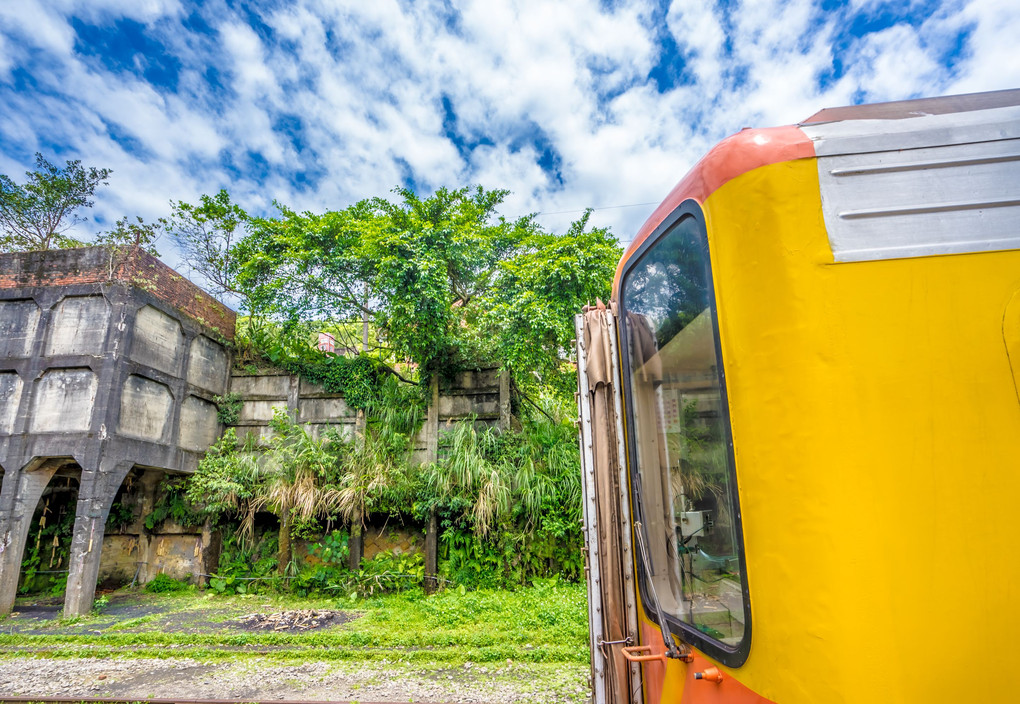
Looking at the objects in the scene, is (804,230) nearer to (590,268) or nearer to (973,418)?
(973,418)

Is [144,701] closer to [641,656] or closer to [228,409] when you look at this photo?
[641,656]

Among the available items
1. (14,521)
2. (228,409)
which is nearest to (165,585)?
(14,521)

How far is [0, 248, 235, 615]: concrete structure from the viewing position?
26.8 feet

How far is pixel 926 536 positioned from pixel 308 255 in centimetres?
1021

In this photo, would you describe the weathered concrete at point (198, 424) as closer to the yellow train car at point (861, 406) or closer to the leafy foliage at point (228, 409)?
the leafy foliage at point (228, 409)

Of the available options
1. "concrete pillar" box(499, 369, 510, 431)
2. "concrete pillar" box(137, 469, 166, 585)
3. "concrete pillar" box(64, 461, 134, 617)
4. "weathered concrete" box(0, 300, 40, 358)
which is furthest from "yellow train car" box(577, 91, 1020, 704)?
"concrete pillar" box(137, 469, 166, 585)

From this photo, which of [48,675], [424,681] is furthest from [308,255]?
[424,681]

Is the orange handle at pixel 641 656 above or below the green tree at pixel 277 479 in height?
below

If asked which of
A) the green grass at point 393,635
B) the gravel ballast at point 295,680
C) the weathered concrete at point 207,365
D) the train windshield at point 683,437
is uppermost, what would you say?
the weathered concrete at point 207,365

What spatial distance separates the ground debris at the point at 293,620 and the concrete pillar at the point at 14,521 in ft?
12.2

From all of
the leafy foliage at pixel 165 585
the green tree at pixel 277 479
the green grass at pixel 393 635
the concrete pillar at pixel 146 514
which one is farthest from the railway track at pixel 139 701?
the concrete pillar at pixel 146 514

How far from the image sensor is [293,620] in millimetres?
7242

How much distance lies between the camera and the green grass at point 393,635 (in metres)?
5.99

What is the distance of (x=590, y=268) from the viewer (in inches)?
338
